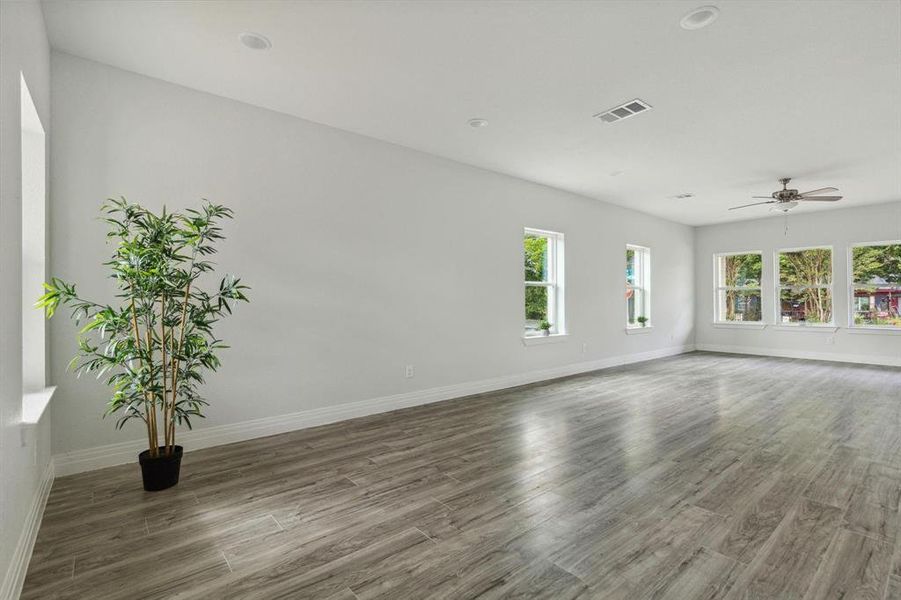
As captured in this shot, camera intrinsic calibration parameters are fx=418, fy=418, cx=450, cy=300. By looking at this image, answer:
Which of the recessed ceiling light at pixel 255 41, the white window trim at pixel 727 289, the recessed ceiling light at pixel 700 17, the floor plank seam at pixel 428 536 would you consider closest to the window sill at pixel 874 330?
the white window trim at pixel 727 289

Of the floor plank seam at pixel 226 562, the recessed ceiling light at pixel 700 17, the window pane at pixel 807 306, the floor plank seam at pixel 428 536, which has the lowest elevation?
the floor plank seam at pixel 226 562

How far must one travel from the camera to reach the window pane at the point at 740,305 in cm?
887

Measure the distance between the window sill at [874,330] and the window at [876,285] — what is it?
75 mm

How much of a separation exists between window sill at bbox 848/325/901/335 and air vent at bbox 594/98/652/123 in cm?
717

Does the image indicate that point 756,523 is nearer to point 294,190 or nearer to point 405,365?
point 405,365

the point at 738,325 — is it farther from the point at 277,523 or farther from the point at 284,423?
the point at 277,523

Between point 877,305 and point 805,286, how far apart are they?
1047 mm

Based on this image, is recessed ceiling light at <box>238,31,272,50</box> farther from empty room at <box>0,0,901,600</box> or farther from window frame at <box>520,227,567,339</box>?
window frame at <box>520,227,567,339</box>

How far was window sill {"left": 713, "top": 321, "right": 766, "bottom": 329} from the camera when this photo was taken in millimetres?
8749

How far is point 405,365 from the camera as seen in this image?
4.59 meters

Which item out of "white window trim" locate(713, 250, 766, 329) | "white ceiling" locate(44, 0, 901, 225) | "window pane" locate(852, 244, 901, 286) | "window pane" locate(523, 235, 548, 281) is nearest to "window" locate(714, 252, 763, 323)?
"white window trim" locate(713, 250, 766, 329)

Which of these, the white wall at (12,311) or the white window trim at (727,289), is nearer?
the white wall at (12,311)

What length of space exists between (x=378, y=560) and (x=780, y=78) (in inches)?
165

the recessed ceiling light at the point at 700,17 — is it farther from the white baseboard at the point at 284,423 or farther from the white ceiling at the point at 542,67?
the white baseboard at the point at 284,423
